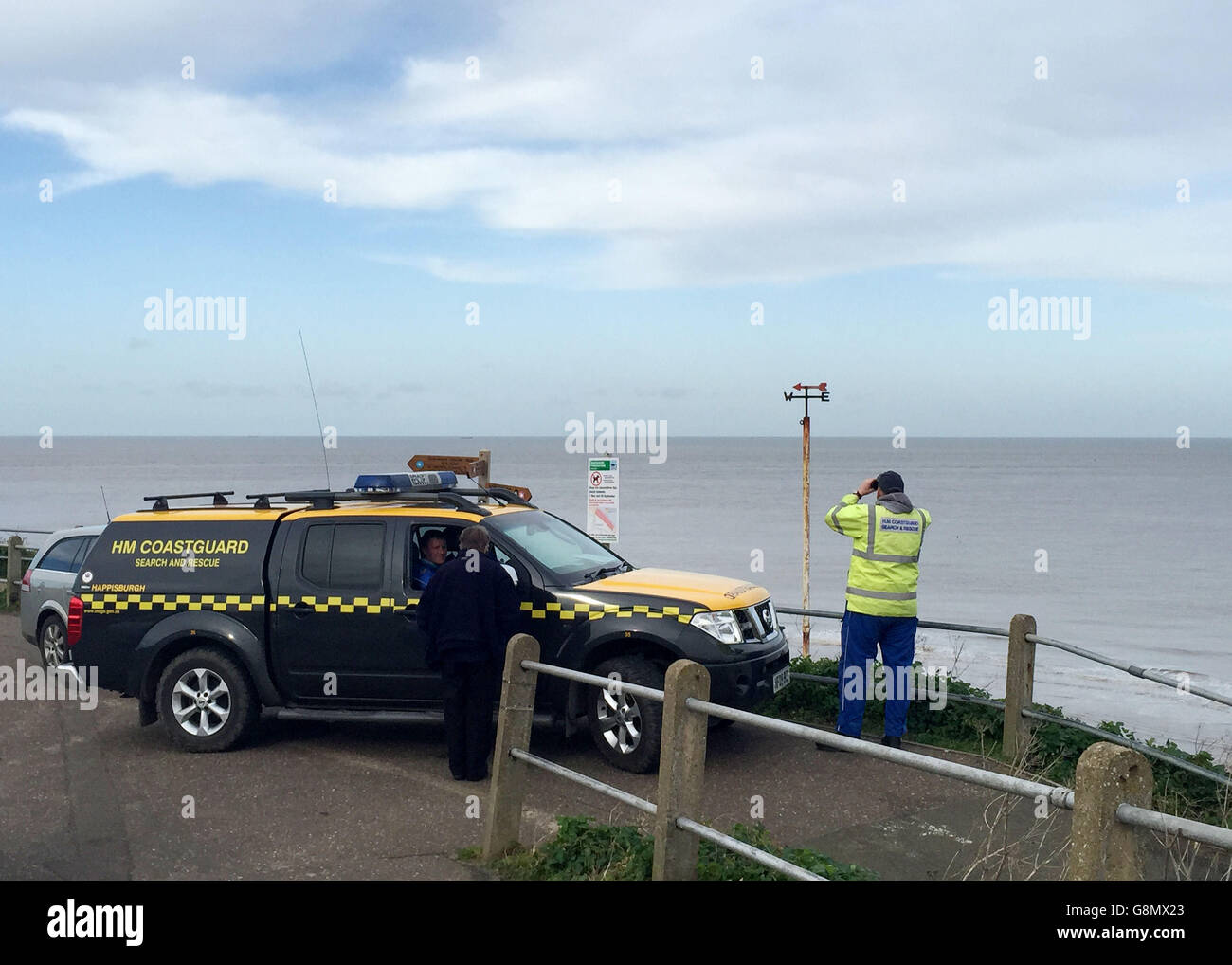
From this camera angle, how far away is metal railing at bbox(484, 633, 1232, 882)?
322 centimetres

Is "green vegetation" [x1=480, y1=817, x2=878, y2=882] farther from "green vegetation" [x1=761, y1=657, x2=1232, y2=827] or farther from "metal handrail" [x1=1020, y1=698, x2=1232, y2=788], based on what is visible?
"metal handrail" [x1=1020, y1=698, x2=1232, y2=788]

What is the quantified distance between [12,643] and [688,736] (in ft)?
40.0

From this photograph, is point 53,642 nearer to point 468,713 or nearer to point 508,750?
point 468,713

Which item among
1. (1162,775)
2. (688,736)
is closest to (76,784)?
(688,736)

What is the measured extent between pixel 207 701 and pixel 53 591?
4.82 m

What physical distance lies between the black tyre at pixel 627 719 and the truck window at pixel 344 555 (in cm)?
189

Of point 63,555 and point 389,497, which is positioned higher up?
point 389,497

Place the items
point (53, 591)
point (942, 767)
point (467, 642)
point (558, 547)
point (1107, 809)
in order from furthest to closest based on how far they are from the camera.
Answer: point (53, 591), point (558, 547), point (467, 642), point (942, 767), point (1107, 809)

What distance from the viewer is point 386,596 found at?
27.8ft

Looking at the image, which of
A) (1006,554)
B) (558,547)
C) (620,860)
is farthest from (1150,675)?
(1006,554)

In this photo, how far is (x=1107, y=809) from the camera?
323 cm

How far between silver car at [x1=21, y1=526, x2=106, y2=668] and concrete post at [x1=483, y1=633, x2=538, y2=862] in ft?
25.4

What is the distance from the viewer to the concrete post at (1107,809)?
322 cm
